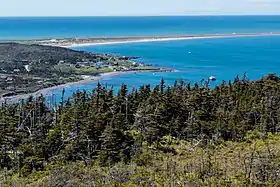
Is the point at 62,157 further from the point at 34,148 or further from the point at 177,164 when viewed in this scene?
the point at 177,164

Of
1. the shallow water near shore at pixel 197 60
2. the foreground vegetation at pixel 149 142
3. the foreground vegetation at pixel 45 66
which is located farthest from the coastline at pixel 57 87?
the foreground vegetation at pixel 149 142

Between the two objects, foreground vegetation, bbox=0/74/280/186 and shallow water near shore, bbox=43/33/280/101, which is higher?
shallow water near shore, bbox=43/33/280/101

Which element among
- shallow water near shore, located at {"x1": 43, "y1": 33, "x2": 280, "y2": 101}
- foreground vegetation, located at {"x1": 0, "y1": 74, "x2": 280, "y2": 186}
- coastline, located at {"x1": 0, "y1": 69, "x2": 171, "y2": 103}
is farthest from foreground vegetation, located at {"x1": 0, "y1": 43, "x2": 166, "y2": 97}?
foreground vegetation, located at {"x1": 0, "y1": 74, "x2": 280, "y2": 186}

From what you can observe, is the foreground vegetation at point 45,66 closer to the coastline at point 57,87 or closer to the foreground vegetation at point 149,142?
the coastline at point 57,87

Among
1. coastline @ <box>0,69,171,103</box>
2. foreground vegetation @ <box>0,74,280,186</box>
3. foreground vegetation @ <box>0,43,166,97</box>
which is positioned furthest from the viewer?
foreground vegetation @ <box>0,43,166,97</box>

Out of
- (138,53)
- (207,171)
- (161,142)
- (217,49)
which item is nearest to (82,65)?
(138,53)

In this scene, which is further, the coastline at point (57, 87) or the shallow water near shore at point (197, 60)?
the shallow water near shore at point (197, 60)

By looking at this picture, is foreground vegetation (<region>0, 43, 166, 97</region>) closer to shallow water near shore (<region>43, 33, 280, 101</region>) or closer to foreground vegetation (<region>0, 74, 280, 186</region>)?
shallow water near shore (<region>43, 33, 280, 101</region>)

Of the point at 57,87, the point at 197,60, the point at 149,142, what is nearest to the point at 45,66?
the point at 57,87
